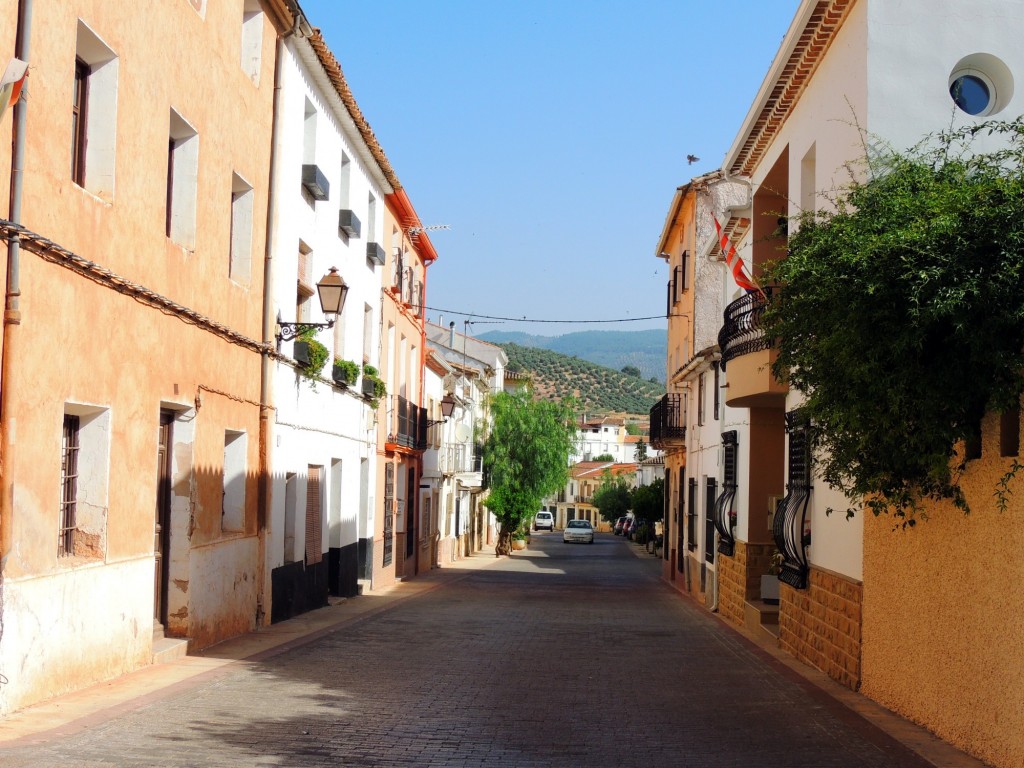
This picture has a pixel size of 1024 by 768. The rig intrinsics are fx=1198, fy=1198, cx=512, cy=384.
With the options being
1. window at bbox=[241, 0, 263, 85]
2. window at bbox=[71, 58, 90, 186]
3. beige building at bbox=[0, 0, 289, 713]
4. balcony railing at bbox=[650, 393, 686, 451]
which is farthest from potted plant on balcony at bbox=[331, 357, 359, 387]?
balcony railing at bbox=[650, 393, 686, 451]

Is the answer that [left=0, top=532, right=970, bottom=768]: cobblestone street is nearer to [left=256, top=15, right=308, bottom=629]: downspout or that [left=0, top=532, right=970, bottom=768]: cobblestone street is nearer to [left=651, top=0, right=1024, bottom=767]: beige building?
[left=651, top=0, right=1024, bottom=767]: beige building

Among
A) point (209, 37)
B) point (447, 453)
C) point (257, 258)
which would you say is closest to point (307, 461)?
point (257, 258)

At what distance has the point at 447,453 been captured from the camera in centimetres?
4350

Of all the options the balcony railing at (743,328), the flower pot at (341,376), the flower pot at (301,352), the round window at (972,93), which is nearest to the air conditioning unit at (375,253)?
the flower pot at (341,376)

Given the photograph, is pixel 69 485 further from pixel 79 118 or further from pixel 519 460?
pixel 519 460

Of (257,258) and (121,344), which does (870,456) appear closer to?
(121,344)

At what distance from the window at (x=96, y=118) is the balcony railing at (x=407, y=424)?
17.3 metres

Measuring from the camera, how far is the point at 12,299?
8.53 meters

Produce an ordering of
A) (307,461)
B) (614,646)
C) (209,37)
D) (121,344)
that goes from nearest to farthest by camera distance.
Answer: (121,344)
(209,37)
(614,646)
(307,461)

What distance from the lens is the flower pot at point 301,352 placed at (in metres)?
17.4

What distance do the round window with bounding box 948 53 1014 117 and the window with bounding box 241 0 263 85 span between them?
860 cm

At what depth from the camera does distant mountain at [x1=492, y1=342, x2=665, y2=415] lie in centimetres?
17212

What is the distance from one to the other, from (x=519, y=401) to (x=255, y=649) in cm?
4149

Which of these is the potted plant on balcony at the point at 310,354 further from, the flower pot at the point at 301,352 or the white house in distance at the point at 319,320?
the white house in distance at the point at 319,320
